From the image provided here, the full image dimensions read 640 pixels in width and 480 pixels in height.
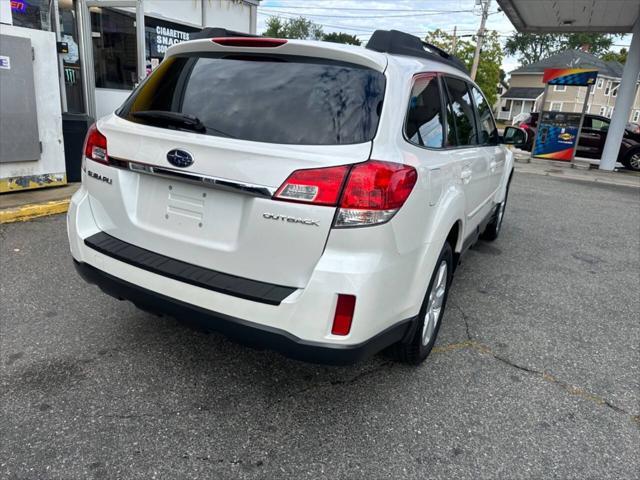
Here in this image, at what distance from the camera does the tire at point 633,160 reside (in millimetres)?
15242

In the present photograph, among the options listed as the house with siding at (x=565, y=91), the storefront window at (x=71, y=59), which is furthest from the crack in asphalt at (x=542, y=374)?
the house with siding at (x=565, y=91)

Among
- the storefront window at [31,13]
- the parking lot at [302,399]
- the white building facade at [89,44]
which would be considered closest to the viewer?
the parking lot at [302,399]

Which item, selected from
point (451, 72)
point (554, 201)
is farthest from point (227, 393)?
point (554, 201)

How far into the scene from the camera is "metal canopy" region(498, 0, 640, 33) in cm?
1323

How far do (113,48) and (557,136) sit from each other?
1299 cm

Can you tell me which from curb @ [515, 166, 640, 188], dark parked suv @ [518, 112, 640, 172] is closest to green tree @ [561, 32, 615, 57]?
dark parked suv @ [518, 112, 640, 172]

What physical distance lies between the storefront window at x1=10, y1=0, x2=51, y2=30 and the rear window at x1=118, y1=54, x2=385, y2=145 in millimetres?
5844

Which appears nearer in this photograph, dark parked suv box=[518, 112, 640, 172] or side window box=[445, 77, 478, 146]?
side window box=[445, 77, 478, 146]

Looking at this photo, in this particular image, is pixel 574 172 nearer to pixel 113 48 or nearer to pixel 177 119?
pixel 113 48

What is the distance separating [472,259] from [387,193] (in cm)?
348

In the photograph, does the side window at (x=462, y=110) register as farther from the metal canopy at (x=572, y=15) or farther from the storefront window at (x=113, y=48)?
the metal canopy at (x=572, y=15)

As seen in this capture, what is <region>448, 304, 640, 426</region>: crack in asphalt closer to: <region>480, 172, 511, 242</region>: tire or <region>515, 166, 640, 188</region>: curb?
<region>480, 172, 511, 242</region>: tire

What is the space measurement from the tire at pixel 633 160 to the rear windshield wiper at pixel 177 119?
16.6 meters

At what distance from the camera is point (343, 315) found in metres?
2.08
